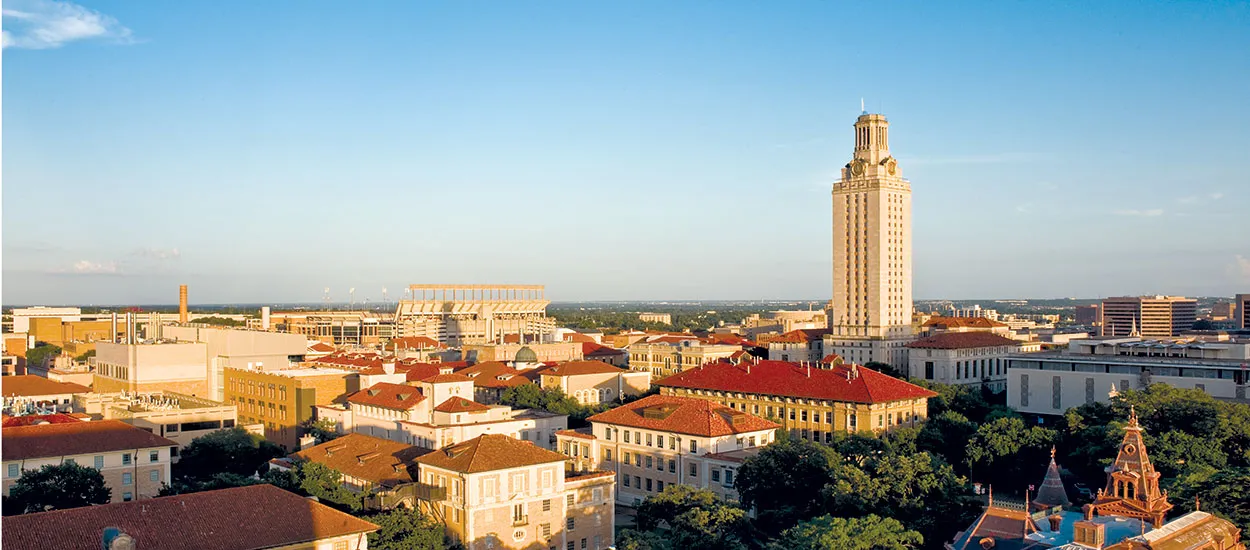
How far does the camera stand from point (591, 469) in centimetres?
6981

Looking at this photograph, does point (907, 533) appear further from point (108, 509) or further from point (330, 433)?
point (330, 433)

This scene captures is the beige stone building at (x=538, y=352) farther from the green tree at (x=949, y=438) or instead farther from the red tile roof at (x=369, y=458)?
the red tile roof at (x=369, y=458)

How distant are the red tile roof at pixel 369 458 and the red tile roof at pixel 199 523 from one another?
10.1 meters

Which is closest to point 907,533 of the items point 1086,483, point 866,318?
point 1086,483

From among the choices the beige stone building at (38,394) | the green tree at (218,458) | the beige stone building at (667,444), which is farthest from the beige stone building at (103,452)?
the beige stone building at (667,444)

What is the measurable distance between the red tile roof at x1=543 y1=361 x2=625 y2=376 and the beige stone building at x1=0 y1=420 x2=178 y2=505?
43732mm

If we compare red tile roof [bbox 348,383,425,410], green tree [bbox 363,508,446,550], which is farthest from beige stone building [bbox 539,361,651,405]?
green tree [bbox 363,508,446,550]

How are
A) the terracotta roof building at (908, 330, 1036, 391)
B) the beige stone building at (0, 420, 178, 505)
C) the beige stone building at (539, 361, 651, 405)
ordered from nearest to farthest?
the beige stone building at (0, 420, 178, 505)
the beige stone building at (539, 361, 651, 405)
the terracotta roof building at (908, 330, 1036, 391)

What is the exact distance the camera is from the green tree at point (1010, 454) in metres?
64.1

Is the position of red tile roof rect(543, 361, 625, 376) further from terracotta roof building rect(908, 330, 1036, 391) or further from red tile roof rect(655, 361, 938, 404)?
terracotta roof building rect(908, 330, 1036, 391)

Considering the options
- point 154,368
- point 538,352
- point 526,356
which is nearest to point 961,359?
point 526,356

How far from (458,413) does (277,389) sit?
2463cm

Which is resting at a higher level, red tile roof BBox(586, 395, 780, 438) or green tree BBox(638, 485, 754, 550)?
red tile roof BBox(586, 395, 780, 438)

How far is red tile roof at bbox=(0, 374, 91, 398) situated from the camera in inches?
3494
